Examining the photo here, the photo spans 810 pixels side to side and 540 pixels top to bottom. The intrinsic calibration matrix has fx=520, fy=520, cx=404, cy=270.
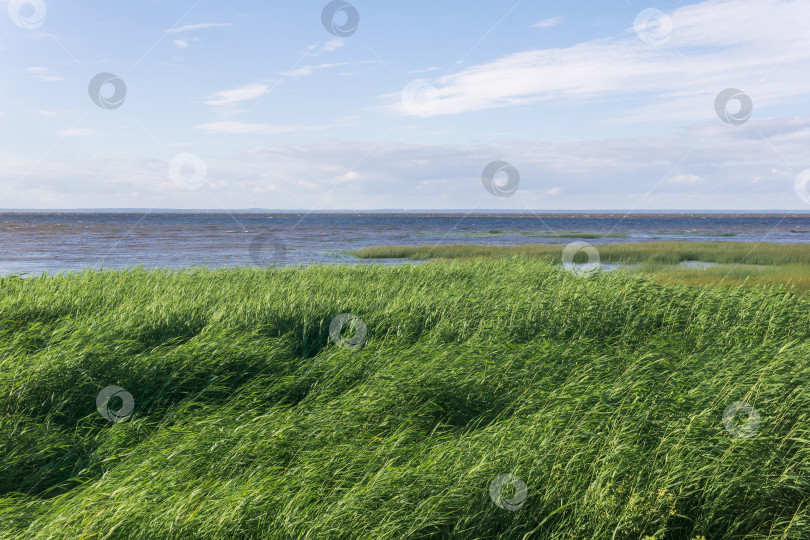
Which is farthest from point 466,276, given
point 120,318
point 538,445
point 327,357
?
point 538,445

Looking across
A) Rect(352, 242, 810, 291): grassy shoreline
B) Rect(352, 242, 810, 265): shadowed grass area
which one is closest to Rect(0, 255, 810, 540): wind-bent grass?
Rect(352, 242, 810, 291): grassy shoreline

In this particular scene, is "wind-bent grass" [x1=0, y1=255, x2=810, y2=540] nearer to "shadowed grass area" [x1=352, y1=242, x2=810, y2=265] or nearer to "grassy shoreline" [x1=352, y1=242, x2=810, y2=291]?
"grassy shoreline" [x1=352, y1=242, x2=810, y2=291]

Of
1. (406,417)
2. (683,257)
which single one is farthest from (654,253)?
(406,417)

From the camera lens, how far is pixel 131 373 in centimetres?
760

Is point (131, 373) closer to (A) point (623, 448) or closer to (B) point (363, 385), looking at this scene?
(B) point (363, 385)

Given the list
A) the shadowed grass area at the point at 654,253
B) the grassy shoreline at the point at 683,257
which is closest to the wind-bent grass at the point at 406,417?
the grassy shoreline at the point at 683,257

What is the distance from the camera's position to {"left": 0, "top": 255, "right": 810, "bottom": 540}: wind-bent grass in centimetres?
443

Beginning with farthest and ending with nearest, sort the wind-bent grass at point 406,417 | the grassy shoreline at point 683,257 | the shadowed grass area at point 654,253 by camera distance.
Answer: the shadowed grass area at point 654,253 → the grassy shoreline at point 683,257 → the wind-bent grass at point 406,417

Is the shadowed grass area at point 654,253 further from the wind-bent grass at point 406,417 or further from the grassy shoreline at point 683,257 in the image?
the wind-bent grass at point 406,417

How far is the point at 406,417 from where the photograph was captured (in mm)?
6488

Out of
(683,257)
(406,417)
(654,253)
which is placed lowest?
(683,257)

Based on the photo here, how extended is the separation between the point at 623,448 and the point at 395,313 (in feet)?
19.7

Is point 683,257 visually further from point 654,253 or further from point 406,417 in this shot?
point 406,417

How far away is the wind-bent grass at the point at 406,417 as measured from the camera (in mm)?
4430
